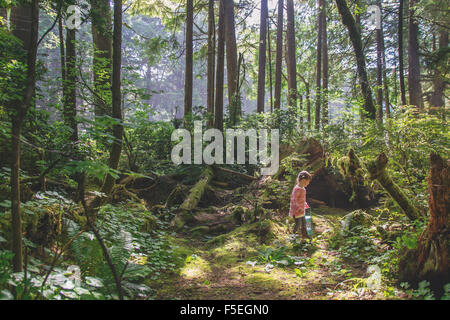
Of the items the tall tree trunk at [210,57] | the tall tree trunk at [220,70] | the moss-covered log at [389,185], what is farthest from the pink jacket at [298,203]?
the tall tree trunk at [210,57]

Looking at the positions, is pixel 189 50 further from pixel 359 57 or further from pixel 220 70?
pixel 359 57

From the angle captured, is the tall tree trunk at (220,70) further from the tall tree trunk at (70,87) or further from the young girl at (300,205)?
the young girl at (300,205)

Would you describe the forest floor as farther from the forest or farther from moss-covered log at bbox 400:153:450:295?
moss-covered log at bbox 400:153:450:295

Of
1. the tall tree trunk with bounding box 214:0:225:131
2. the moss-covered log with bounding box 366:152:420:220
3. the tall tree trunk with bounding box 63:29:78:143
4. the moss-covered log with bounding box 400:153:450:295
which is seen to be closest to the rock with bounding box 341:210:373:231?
the moss-covered log with bounding box 366:152:420:220

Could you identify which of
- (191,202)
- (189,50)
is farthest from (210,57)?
(191,202)

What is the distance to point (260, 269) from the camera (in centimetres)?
418

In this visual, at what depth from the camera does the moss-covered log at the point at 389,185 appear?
3924mm

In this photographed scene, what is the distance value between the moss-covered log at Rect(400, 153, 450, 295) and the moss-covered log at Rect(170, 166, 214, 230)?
4545 mm

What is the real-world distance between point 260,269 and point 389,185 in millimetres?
2264

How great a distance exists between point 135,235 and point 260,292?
2.40 metres

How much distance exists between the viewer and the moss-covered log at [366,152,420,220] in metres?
3.92

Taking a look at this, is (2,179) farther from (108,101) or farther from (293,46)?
(293,46)
